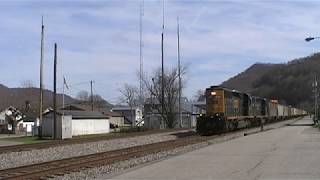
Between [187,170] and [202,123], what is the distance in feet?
96.6

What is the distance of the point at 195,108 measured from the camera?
397 ft

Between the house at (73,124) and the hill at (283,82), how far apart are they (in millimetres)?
81711

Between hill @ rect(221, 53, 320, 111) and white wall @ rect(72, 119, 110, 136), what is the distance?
80798 mm

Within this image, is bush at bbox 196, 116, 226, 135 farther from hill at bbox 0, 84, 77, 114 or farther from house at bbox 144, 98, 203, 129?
hill at bbox 0, 84, 77, 114

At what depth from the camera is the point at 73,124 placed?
215 feet

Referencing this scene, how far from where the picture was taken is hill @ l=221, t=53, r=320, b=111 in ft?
510

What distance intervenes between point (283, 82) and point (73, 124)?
112m

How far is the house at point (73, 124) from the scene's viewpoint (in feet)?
171

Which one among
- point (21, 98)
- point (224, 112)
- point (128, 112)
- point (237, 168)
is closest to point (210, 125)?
point (224, 112)

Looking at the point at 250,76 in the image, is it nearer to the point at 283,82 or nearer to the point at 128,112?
the point at 283,82

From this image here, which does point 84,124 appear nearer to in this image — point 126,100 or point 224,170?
point 224,170

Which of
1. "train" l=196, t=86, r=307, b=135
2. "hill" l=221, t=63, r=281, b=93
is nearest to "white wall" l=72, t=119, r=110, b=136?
"train" l=196, t=86, r=307, b=135

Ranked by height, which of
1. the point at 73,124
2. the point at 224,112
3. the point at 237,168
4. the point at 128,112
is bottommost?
the point at 237,168

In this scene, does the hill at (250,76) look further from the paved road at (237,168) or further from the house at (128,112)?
the paved road at (237,168)
